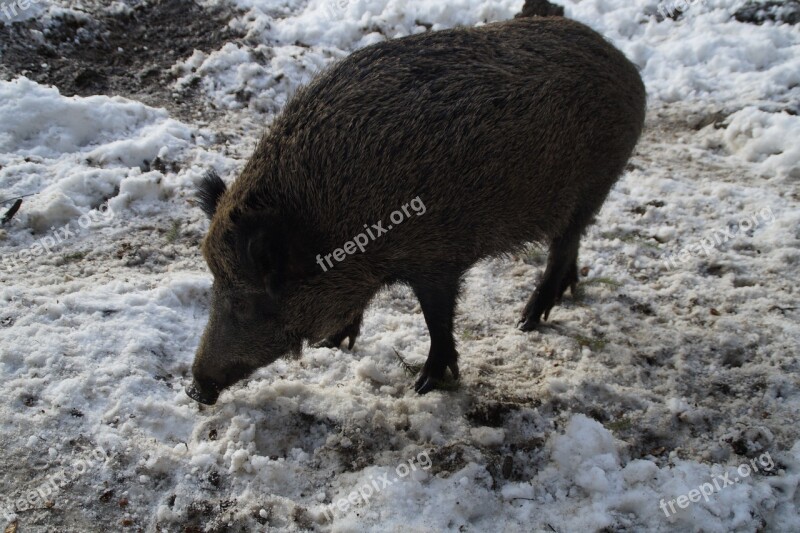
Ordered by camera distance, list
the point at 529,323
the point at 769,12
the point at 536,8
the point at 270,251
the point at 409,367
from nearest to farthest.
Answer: the point at 270,251
the point at 409,367
the point at 529,323
the point at 536,8
the point at 769,12

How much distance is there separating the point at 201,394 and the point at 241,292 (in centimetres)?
→ 54

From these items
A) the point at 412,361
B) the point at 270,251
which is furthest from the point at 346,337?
the point at 270,251

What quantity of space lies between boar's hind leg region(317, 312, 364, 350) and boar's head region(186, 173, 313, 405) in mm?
449

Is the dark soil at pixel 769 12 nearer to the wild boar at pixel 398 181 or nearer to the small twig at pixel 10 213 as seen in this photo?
the wild boar at pixel 398 181

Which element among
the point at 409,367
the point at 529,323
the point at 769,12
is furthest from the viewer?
the point at 769,12

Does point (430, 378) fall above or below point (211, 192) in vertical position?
below

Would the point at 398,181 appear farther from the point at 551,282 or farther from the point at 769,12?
the point at 769,12

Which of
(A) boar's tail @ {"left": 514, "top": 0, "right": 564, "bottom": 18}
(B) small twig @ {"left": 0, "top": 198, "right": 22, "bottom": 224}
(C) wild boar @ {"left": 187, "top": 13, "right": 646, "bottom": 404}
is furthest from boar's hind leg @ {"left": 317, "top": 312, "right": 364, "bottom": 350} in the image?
(A) boar's tail @ {"left": 514, "top": 0, "right": 564, "bottom": 18}

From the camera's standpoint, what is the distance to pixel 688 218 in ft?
14.7

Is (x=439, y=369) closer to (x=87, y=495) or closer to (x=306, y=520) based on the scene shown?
(x=306, y=520)

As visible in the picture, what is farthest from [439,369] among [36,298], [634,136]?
[36,298]

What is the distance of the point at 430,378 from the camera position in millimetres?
3270

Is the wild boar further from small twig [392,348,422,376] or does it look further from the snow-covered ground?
the snow-covered ground

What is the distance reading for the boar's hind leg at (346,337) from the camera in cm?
345
